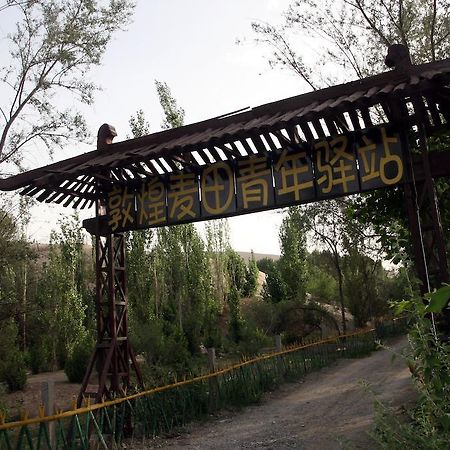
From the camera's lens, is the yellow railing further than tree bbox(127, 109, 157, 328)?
No

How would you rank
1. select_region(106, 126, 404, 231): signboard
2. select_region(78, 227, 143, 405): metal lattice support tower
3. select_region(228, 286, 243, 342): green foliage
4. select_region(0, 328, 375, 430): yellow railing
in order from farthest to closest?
select_region(228, 286, 243, 342): green foliage
select_region(78, 227, 143, 405): metal lattice support tower
select_region(106, 126, 404, 231): signboard
select_region(0, 328, 375, 430): yellow railing

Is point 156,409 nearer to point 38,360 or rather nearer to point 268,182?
point 268,182

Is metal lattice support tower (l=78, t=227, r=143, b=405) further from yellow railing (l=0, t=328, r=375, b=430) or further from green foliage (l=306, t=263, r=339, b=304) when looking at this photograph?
green foliage (l=306, t=263, r=339, b=304)

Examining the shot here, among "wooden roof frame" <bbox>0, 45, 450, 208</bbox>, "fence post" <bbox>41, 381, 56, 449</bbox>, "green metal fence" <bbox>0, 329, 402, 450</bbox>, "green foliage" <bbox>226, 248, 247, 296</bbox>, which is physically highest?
"wooden roof frame" <bbox>0, 45, 450, 208</bbox>

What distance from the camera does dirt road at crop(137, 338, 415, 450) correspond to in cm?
651

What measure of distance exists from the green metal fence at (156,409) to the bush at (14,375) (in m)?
5.33

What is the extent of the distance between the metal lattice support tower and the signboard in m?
0.50

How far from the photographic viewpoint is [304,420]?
766 centimetres

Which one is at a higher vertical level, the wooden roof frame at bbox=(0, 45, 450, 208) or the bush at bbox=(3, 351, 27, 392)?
the wooden roof frame at bbox=(0, 45, 450, 208)

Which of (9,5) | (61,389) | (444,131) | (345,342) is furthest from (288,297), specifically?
(444,131)

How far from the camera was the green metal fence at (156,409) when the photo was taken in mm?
5328

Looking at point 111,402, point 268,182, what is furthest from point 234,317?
point 268,182

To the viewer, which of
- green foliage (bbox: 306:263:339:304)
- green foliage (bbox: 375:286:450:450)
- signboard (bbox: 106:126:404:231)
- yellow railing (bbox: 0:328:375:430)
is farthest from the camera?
green foliage (bbox: 306:263:339:304)

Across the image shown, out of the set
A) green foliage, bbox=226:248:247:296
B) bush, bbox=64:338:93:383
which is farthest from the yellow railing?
green foliage, bbox=226:248:247:296
